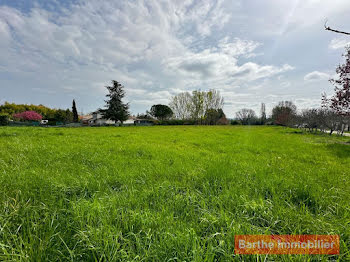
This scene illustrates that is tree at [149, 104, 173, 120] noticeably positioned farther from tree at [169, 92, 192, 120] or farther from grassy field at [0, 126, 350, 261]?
grassy field at [0, 126, 350, 261]

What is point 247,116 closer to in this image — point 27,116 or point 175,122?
point 175,122

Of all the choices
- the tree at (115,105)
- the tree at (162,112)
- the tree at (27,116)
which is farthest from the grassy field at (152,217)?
the tree at (162,112)

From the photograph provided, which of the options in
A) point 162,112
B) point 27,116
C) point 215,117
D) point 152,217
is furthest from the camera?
point 162,112

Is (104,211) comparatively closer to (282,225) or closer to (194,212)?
(194,212)

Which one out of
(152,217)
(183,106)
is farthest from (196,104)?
(152,217)

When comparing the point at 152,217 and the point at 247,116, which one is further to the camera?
the point at 247,116

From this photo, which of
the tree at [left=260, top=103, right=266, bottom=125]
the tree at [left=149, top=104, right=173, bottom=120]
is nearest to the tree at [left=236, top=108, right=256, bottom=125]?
the tree at [left=260, top=103, right=266, bottom=125]

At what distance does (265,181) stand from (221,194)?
95 cm

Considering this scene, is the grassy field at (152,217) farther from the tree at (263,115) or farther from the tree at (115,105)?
the tree at (263,115)

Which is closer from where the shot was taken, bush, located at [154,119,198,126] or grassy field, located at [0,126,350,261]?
grassy field, located at [0,126,350,261]

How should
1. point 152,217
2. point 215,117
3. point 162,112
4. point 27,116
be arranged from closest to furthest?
point 152,217
point 27,116
point 215,117
point 162,112

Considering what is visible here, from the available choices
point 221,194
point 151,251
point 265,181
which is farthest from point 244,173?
point 151,251

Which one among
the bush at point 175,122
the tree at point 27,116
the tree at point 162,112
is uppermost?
the tree at point 162,112

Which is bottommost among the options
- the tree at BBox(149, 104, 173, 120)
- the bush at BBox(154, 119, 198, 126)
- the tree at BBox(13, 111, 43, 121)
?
the bush at BBox(154, 119, 198, 126)
